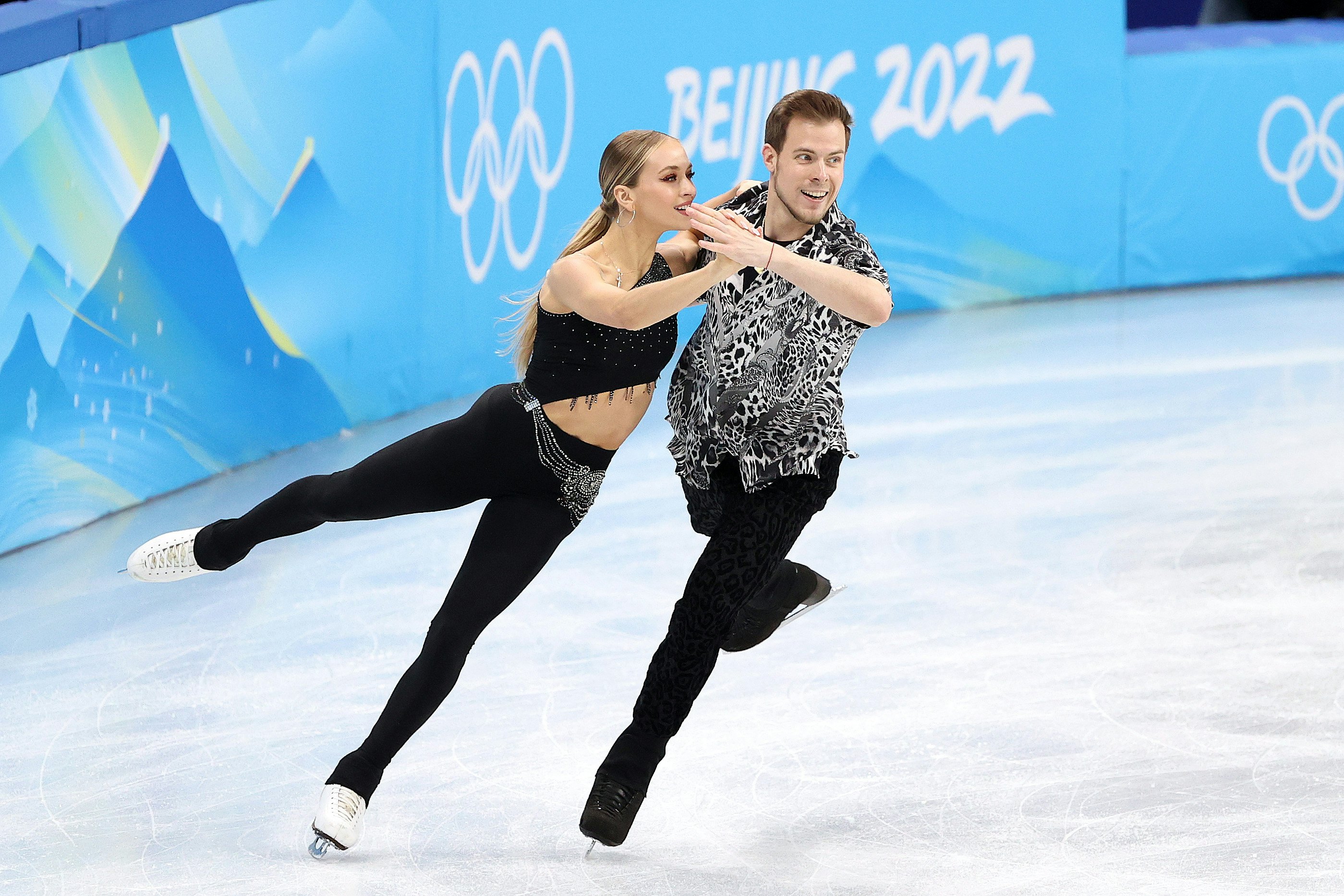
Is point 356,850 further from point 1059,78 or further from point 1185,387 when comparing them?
point 1059,78

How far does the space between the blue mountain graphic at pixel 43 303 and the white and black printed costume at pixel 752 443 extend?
252cm

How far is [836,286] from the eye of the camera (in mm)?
2977

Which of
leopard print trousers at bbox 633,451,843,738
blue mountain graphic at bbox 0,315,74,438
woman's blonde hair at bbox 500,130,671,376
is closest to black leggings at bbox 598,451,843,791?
leopard print trousers at bbox 633,451,843,738

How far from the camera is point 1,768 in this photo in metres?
3.68

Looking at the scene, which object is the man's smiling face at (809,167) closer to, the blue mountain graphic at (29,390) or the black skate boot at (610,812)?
the black skate boot at (610,812)

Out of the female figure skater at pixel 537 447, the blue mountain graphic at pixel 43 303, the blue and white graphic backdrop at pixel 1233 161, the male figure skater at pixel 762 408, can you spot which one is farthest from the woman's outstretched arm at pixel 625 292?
the blue and white graphic backdrop at pixel 1233 161

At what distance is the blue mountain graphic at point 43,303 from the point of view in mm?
4891

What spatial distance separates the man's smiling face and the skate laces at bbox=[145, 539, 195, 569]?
58.8 inches

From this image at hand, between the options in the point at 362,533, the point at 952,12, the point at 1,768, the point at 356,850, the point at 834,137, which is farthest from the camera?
the point at 952,12

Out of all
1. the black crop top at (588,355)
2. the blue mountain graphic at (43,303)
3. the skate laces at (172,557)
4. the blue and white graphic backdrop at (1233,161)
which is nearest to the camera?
the black crop top at (588,355)

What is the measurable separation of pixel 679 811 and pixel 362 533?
2.26 m

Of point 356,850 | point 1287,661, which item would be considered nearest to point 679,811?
point 356,850

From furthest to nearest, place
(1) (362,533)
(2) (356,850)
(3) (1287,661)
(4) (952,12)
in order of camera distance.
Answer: (4) (952,12) < (1) (362,533) < (3) (1287,661) < (2) (356,850)

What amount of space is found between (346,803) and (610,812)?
0.52 meters
